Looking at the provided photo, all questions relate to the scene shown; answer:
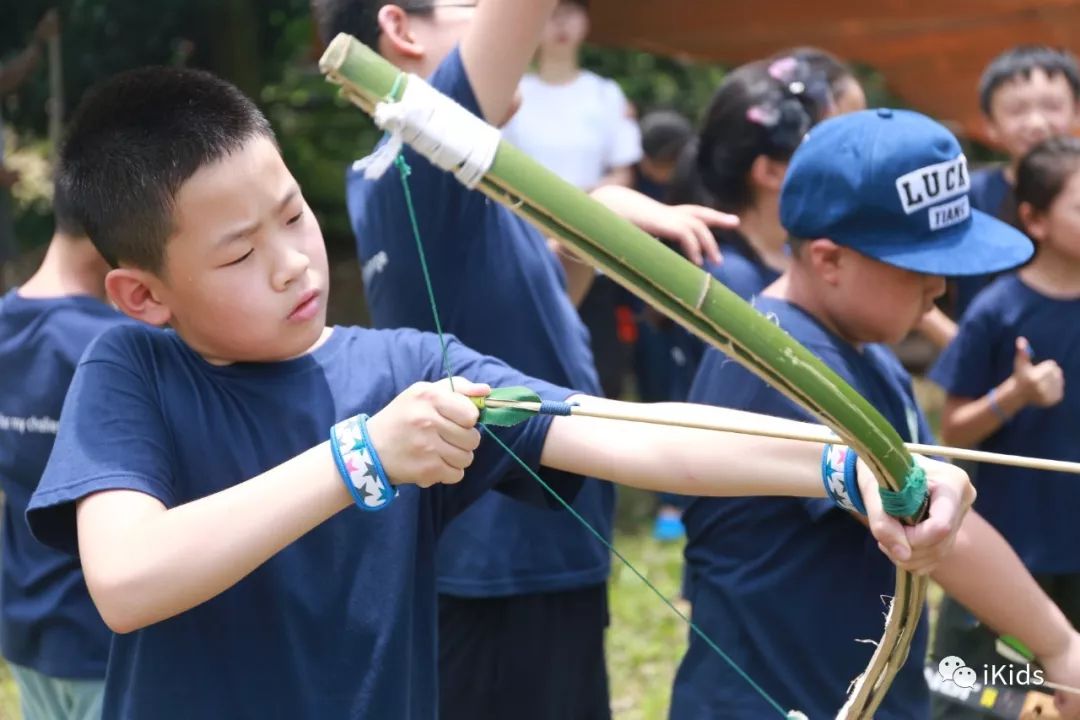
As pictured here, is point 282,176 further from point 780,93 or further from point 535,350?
point 780,93

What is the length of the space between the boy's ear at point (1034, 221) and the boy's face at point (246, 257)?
2172 mm

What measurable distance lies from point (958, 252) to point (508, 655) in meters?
1.03

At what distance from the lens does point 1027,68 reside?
4.38 metres

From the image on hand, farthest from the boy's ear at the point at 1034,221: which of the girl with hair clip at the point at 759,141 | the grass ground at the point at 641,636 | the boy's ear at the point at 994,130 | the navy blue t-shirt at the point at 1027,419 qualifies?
the grass ground at the point at 641,636

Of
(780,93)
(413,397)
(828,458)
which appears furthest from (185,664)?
(780,93)

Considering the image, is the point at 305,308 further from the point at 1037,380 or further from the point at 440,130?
the point at 1037,380

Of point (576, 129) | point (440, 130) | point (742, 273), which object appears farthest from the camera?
point (576, 129)

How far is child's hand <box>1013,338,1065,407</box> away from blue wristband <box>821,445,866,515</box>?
1.51 m

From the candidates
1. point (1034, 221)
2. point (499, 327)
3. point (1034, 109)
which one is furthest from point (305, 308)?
point (1034, 109)

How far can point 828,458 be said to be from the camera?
64.4 inches

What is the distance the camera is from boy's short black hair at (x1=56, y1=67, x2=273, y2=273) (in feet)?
5.48

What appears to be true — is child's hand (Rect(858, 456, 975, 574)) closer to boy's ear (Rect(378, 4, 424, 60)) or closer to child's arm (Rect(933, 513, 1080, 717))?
child's arm (Rect(933, 513, 1080, 717))

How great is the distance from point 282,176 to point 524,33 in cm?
48

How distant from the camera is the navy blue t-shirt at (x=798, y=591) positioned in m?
2.04
